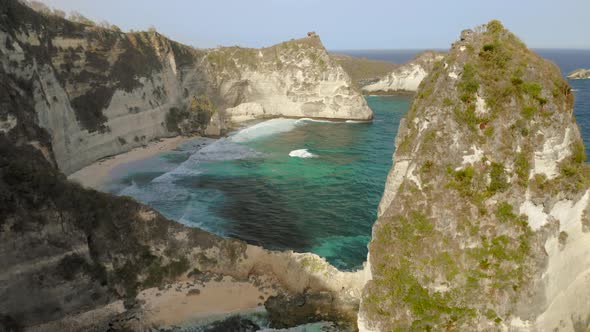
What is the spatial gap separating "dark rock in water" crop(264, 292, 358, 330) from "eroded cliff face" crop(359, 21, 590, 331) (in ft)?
21.0

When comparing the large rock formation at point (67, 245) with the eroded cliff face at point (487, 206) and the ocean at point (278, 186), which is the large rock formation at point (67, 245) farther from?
the eroded cliff face at point (487, 206)

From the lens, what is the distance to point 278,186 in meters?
40.9

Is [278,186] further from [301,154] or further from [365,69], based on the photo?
[365,69]

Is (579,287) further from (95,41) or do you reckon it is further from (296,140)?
(95,41)

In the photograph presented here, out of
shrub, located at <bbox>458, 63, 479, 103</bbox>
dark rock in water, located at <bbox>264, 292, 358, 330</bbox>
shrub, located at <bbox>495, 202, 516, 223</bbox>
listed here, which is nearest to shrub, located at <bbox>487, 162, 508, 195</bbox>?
shrub, located at <bbox>495, 202, 516, 223</bbox>

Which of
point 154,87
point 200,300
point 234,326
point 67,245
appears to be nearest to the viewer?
point 67,245

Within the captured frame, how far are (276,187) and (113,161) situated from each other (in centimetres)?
2169

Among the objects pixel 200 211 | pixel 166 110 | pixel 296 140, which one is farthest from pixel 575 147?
pixel 166 110

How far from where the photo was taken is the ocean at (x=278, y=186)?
30.5 m

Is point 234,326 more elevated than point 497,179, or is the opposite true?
point 497,179

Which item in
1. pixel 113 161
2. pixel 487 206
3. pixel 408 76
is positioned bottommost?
pixel 113 161

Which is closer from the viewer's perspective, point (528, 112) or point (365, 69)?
point (528, 112)

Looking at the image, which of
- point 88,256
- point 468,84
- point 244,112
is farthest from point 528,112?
point 244,112

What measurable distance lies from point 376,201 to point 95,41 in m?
41.6
